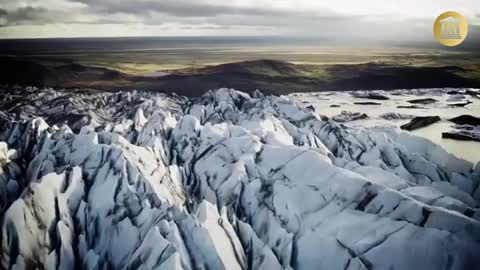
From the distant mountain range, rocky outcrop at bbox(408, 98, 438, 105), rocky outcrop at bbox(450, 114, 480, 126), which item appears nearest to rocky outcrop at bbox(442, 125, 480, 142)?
rocky outcrop at bbox(450, 114, 480, 126)

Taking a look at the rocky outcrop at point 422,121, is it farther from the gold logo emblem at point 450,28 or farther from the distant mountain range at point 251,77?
the gold logo emblem at point 450,28

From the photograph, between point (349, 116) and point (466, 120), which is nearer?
point (466, 120)

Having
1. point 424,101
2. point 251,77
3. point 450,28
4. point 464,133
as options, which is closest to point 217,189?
point 251,77

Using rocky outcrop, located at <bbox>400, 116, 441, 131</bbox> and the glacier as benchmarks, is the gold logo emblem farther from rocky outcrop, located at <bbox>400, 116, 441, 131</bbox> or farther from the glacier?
the glacier

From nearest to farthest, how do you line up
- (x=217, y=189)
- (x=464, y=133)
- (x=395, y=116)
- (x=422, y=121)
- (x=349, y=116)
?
(x=217, y=189)
(x=464, y=133)
(x=422, y=121)
(x=395, y=116)
(x=349, y=116)

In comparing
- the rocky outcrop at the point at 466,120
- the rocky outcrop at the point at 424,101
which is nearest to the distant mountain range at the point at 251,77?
the rocky outcrop at the point at 424,101

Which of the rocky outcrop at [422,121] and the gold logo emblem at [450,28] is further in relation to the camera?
the rocky outcrop at [422,121]

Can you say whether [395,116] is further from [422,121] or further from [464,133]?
[464,133]
